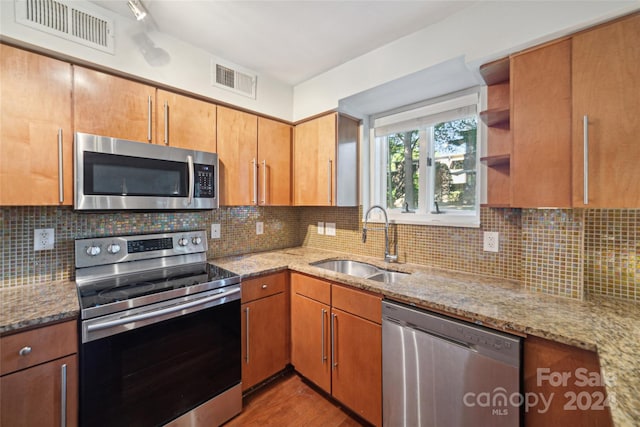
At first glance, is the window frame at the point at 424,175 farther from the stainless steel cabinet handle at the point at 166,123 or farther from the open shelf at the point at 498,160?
the stainless steel cabinet handle at the point at 166,123

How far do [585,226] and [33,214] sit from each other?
297 cm

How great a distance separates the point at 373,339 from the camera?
1.50m

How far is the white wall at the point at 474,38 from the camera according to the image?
44.4 inches

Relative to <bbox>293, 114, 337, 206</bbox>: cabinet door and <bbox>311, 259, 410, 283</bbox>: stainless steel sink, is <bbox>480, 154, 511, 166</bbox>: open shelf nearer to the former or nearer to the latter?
<bbox>311, 259, 410, 283</bbox>: stainless steel sink

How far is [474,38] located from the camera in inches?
55.5

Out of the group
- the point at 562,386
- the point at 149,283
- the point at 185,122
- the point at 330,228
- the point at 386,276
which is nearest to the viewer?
the point at 562,386

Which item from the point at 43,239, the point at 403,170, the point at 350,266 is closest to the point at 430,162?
the point at 403,170

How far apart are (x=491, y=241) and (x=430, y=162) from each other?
2.45 feet

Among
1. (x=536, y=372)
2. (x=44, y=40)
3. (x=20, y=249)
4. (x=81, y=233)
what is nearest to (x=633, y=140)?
(x=536, y=372)

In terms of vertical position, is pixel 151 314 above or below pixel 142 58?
below

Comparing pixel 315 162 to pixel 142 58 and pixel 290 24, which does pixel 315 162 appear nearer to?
pixel 290 24

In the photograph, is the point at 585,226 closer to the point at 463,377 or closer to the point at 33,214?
the point at 463,377

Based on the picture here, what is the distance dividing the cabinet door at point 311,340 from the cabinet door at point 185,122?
51.0 inches

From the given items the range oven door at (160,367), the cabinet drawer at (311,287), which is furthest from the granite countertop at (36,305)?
the cabinet drawer at (311,287)
